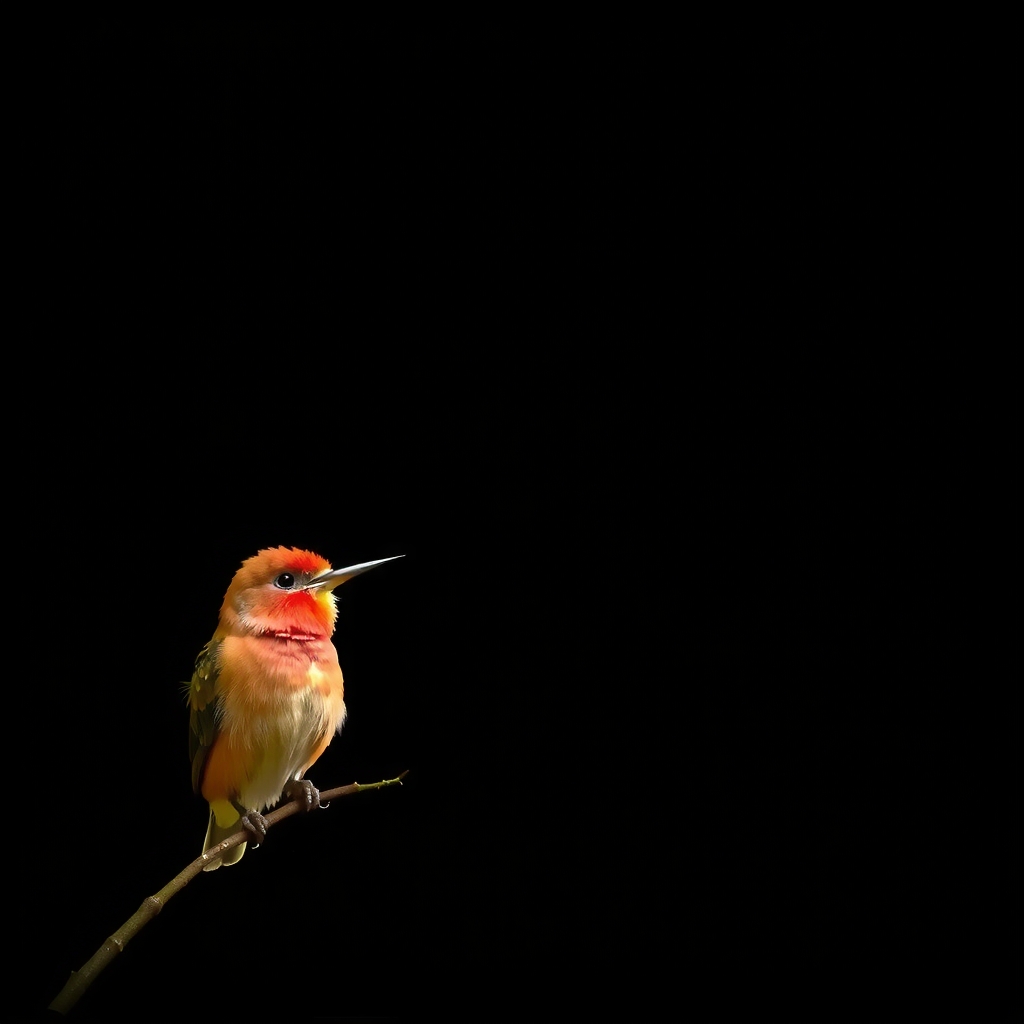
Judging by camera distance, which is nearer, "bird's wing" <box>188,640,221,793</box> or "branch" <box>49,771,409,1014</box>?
"branch" <box>49,771,409,1014</box>

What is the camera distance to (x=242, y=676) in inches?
91.9

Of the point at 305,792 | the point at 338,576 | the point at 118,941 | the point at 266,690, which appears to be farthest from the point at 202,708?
the point at 118,941

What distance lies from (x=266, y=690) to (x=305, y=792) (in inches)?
10.9

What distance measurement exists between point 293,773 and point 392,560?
576 millimetres

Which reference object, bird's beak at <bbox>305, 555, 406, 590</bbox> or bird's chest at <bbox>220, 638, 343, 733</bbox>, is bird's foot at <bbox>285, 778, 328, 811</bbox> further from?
bird's beak at <bbox>305, 555, 406, 590</bbox>

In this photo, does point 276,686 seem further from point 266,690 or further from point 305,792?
point 305,792

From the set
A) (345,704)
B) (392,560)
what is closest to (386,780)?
(345,704)

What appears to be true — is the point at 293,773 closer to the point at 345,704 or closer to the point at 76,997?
the point at 345,704

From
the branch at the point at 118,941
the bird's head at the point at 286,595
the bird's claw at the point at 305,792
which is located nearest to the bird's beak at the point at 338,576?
the bird's head at the point at 286,595

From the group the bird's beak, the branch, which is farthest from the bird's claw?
the bird's beak

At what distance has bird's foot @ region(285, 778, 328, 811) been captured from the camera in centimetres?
233

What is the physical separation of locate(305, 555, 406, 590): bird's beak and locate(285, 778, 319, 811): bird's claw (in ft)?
1.56

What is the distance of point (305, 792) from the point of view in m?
2.37

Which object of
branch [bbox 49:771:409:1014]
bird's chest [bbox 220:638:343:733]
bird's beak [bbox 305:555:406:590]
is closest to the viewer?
branch [bbox 49:771:409:1014]
